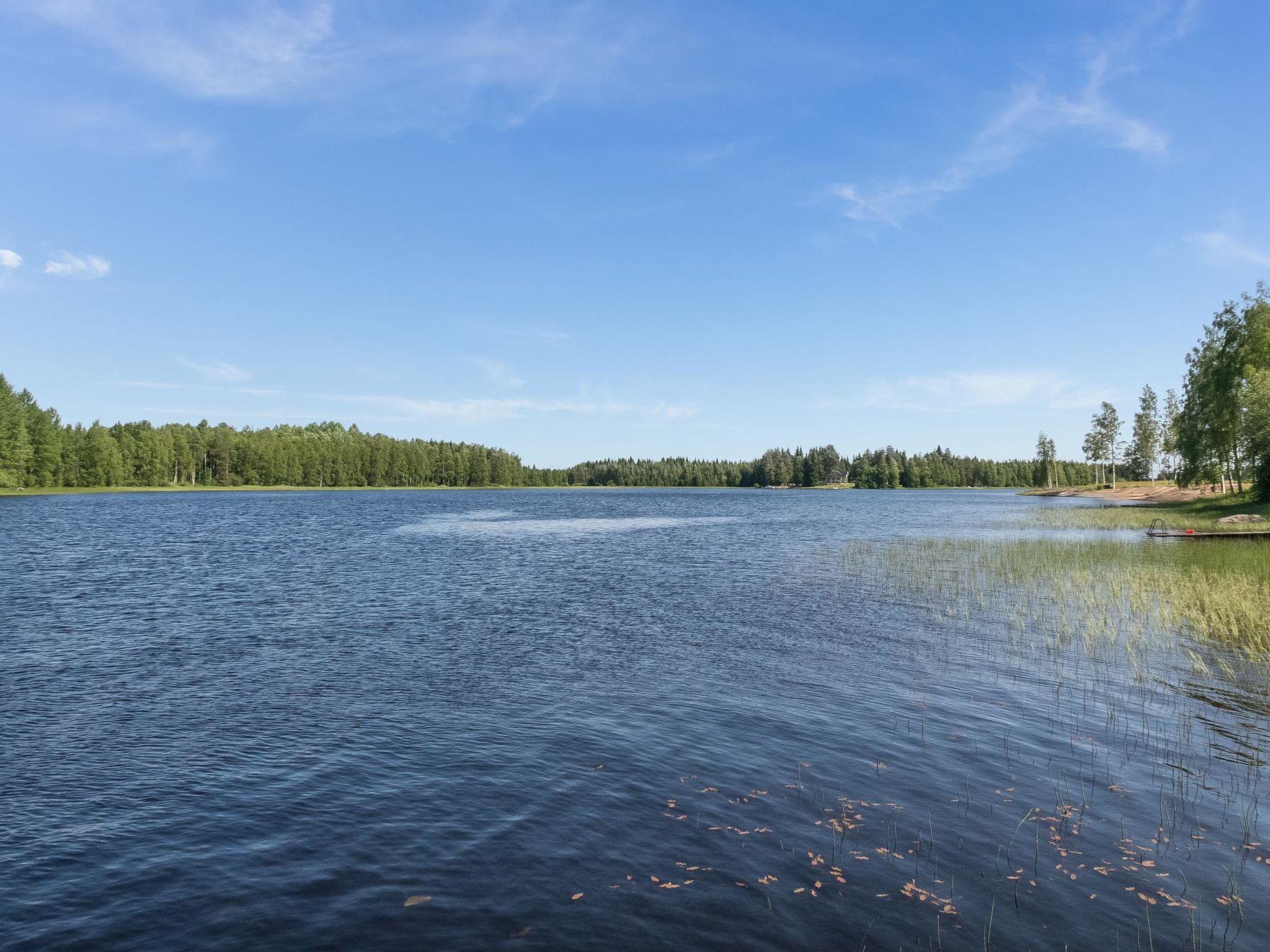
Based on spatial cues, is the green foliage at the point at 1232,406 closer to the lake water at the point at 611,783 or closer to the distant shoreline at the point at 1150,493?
the distant shoreline at the point at 1150,493

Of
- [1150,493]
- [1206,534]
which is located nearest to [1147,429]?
[1150,493]

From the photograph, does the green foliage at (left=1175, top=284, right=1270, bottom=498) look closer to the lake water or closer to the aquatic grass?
the aquatic grass

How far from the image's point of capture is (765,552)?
64.7 m

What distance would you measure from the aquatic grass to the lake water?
9.95ft

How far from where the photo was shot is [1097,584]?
40969mm

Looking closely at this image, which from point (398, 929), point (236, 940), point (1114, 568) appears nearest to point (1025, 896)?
point (398, 929)

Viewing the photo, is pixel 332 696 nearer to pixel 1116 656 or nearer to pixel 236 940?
pixel 236 940

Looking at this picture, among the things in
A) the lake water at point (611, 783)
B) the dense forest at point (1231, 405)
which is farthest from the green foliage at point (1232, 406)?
the lake water at point (611, 783)

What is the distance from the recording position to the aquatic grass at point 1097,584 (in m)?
30.5

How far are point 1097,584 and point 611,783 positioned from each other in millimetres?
37337

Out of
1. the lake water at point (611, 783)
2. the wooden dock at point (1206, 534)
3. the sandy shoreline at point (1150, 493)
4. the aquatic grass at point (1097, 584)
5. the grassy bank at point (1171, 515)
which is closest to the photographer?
the lake water at point (611, 783)

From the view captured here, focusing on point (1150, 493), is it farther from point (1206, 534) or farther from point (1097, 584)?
point (1097, 584)

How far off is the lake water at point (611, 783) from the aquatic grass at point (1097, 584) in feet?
9.95

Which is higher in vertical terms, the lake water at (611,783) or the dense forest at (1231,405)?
the dense forest at (1231,405)
